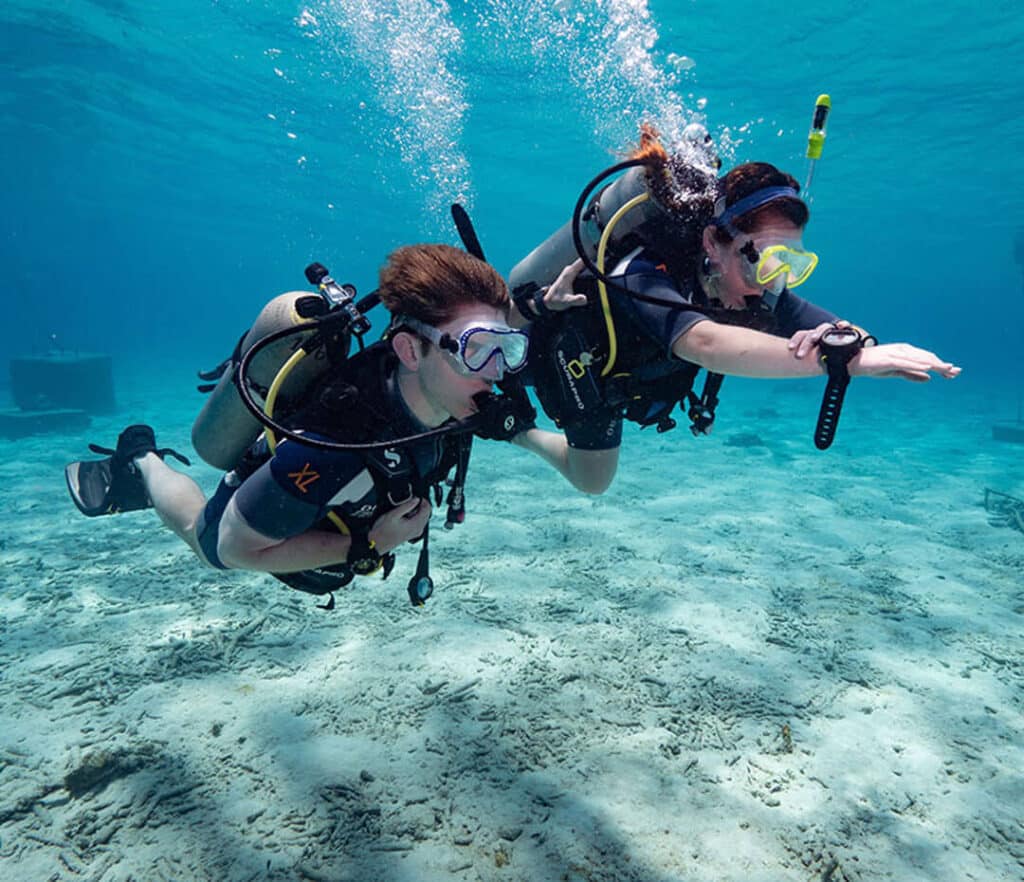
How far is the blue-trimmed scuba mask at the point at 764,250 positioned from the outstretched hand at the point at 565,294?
835 mm

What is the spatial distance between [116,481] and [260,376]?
11.1ft

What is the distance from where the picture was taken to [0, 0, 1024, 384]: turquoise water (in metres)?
18.9

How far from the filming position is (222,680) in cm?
433

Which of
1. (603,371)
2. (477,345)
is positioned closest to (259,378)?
(477,345)

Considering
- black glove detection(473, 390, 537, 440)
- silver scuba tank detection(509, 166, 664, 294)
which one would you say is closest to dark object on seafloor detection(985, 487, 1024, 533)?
silver scuba tank detection(509, 166, 664, 294)

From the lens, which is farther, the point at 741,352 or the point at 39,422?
the point at 39,422

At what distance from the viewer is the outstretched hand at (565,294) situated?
11.3ft

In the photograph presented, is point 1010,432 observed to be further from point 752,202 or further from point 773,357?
point 773,357

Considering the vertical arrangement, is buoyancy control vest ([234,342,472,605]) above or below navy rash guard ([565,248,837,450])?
below

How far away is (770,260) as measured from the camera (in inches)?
121

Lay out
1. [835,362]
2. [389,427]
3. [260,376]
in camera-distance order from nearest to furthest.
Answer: [835,362] → [389,427] → [260,376]

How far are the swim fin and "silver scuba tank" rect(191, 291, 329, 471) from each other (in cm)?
207

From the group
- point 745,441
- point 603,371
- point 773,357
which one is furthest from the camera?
point 745,441

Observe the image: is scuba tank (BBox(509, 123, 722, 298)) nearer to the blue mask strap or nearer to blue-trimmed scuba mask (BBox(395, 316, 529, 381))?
the blue mask strap
